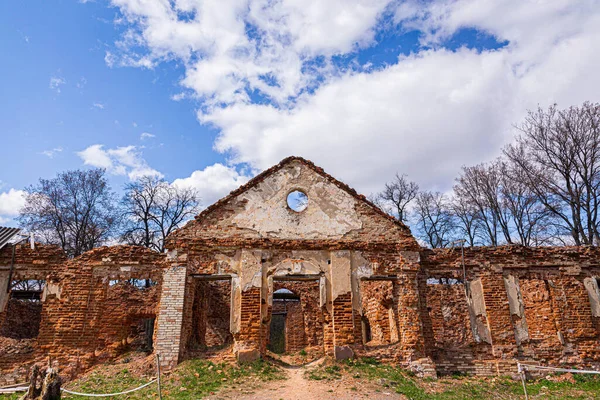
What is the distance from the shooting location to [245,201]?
12156mm

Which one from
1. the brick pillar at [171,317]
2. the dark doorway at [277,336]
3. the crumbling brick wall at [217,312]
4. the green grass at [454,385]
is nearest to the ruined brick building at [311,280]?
the brick pillar at [171,317]

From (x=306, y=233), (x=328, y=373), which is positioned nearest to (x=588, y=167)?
(x=306, y=233)

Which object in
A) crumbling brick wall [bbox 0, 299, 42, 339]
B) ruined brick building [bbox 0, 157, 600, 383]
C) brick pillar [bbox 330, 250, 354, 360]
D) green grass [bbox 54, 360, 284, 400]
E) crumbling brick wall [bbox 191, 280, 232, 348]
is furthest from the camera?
crumbling brick wall [bbox 191, 280, 232, 348]

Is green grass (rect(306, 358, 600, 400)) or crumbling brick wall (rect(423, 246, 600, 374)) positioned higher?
crumbling brick wall (rect(423, 246, 600, 374))

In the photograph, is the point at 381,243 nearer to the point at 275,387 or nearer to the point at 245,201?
the point at 245,201

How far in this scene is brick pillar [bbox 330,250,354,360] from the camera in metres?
10.8

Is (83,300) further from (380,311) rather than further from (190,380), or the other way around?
(380,311)

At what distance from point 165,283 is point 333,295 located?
459 centimetres

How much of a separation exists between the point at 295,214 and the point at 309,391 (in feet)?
16.2

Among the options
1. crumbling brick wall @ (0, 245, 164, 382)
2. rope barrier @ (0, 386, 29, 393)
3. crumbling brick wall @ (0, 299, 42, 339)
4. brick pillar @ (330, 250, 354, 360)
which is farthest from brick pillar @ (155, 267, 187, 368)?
crumbling brick wall @ (0, 299, 42, 339)

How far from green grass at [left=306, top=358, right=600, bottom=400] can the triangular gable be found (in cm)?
353

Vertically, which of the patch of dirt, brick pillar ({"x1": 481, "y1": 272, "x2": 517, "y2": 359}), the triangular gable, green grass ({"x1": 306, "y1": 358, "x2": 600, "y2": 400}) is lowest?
green grass ({"x1": 306, "y1": 358, "x2": 600, "y2": 400})

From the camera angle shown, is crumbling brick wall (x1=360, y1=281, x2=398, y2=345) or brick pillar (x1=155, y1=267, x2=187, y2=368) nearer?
brick pillar (x1=155, y1=267, x2=187, y2=368)

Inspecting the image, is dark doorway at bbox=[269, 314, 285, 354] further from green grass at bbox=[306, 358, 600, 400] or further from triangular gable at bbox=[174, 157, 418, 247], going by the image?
green grass at bbox=[306, 358, 600, 400]
